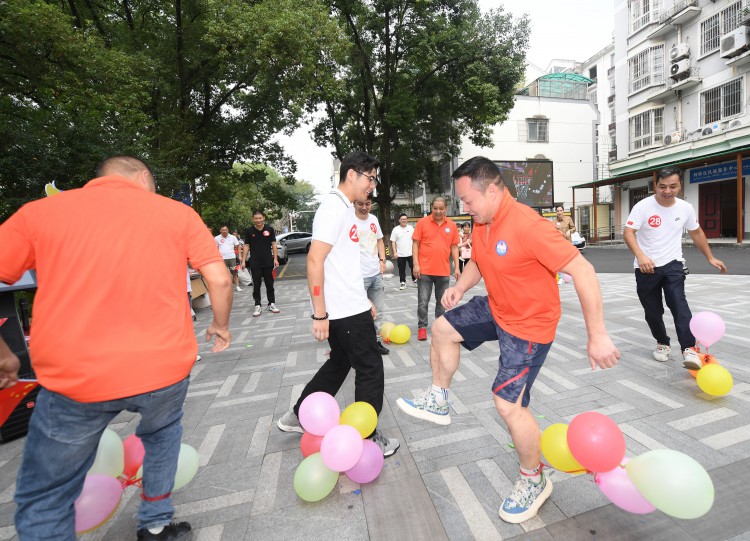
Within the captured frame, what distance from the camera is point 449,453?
8.85 feet

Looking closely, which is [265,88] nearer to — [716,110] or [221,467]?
[221,467]

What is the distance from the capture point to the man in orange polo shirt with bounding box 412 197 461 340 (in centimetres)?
546

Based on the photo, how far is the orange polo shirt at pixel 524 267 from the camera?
1945 mm

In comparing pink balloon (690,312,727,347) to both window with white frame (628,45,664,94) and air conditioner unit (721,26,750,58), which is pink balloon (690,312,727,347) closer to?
air conditioner unit (721,26,750,58)

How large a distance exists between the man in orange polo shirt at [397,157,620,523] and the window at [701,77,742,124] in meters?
23.1

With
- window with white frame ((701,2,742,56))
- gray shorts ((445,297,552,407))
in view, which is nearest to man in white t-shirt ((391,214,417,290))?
gray shorts ((445,297,552,407))

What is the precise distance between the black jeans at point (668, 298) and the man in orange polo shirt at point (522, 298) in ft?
8.24

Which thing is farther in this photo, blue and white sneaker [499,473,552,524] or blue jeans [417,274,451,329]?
blue jeans [417,274,451,329]

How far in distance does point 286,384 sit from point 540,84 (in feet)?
110

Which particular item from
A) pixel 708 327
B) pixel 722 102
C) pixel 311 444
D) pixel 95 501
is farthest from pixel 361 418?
pixel 722 102

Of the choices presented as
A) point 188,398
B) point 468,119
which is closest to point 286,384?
point 188,398

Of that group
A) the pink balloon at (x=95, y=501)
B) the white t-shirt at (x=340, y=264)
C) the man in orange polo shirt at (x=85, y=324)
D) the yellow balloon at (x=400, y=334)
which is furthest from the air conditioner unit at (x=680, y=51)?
the pink balloon at (x=95, y=501)

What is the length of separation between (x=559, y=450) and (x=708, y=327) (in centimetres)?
241

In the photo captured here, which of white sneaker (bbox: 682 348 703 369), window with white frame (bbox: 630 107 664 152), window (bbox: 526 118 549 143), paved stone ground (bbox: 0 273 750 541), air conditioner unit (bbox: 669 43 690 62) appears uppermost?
air conditioner unit (bbox: 669 43 690 62)
